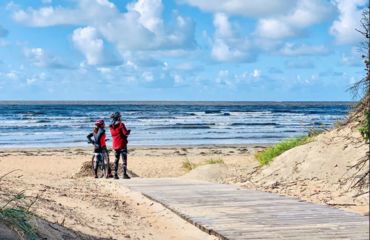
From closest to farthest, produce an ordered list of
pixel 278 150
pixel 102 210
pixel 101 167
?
pixel 102 210, pixel 278 150, pixel 101 167

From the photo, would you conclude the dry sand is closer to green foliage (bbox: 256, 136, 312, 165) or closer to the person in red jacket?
the person in red jacket

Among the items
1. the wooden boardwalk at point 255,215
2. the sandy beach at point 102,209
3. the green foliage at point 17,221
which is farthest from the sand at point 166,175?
the green foliage at point 17,221

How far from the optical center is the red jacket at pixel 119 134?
14.5 meters

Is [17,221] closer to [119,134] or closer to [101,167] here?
[119,134]

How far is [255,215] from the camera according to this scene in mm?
8453

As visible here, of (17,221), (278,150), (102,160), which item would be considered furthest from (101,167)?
(17,221)

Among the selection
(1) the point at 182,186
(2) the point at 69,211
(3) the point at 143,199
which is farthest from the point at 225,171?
(2) the point at 69,211

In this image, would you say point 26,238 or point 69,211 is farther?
point 69,211

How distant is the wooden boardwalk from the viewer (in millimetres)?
7277

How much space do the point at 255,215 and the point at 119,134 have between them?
6.62 metres

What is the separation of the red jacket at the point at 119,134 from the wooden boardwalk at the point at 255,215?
307cm

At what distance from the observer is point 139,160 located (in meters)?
24.0

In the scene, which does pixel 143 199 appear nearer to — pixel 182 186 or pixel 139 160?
pixel 182 186

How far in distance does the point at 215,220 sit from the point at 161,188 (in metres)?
3.65
